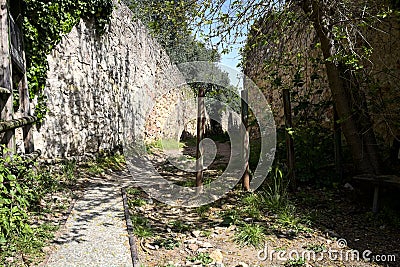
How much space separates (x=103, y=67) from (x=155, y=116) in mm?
3842

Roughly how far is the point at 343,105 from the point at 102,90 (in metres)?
4.23

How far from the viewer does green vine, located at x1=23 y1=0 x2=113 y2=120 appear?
14.2 ft

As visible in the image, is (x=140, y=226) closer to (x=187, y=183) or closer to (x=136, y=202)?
(x=136, y=202)

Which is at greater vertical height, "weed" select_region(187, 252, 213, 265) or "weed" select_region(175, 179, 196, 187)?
"weed" select_region(175, 179, 196, 187)

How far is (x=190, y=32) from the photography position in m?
4.16

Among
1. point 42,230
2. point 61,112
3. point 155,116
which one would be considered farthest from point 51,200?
point 155,116

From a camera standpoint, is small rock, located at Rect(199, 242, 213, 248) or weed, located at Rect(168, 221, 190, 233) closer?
small rock, located at Rect(199, 242, 213, 248)

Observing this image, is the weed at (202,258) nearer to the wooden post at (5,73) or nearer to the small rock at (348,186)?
the wooden post at (5,73)

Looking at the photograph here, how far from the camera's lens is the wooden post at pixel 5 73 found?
3146 mm

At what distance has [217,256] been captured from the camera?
2832 mm

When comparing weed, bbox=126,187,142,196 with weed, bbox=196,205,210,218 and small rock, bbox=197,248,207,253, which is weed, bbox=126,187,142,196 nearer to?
weed, bbox=196,205,210,218

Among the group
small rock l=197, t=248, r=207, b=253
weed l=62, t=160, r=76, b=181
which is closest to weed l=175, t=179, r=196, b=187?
weed l=62, t=160, r=76, b=181

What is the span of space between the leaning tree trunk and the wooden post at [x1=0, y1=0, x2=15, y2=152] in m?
3.07

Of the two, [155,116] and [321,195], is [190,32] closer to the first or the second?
[321,195]
